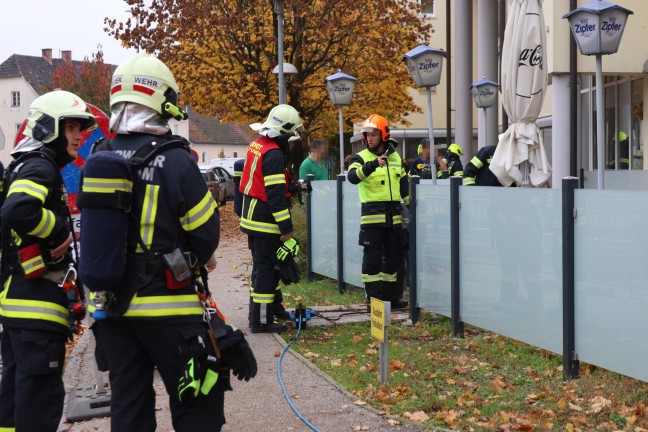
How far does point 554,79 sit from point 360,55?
934cm

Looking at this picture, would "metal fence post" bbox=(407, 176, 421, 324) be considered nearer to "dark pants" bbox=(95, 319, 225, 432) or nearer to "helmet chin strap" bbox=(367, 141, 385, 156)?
"helmet chin strap" bbox=(367, 141, 385, 156)

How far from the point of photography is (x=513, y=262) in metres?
7.84

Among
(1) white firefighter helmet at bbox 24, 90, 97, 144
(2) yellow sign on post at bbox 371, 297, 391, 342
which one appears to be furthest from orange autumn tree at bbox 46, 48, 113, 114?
(1) white firefighter helmet at bbox 24, 90, 97, 144

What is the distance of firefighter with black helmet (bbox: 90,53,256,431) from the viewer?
413 cm

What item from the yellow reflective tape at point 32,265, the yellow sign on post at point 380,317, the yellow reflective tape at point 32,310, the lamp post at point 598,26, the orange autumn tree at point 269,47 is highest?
the orange autumn tree at point 269,47

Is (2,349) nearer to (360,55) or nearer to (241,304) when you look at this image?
(241,304)

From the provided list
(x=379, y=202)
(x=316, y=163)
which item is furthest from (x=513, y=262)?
(x=316, y=163)

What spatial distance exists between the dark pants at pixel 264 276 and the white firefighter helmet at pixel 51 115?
4.20m

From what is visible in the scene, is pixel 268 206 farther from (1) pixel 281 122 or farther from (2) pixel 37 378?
(2) pixel 37 378

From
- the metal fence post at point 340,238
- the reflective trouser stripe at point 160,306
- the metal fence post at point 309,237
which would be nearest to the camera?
the reflective trouser stripe at point 160,306

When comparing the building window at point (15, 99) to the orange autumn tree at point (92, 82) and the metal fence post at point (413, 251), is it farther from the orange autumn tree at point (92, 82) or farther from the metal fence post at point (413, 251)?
the metal fence post at point (413, 251)

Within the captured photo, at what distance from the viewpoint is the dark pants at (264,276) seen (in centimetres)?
930

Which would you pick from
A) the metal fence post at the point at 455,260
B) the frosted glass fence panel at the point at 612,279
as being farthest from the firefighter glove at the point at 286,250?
the frosted glass fence panel at the point at 612,279

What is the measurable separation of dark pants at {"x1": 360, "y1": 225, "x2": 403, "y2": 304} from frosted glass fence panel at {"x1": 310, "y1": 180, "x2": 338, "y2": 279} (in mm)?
2370
